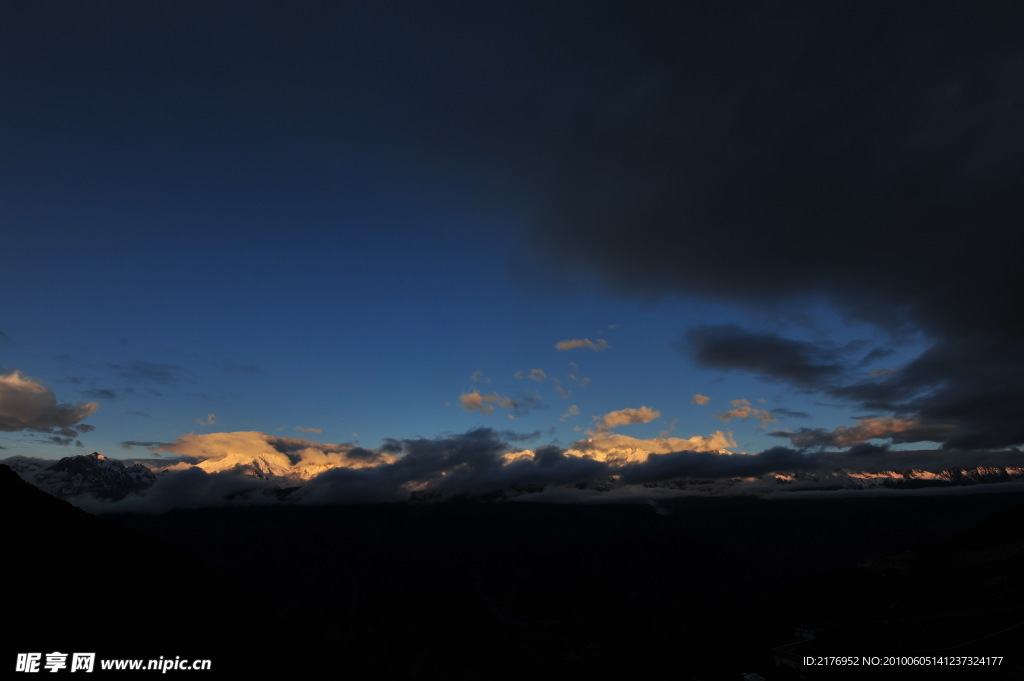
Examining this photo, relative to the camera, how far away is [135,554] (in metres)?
132

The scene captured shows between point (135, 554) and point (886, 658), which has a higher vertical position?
point (135, 554)

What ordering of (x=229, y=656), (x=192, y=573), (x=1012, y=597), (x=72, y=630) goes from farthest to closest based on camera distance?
(x=192, y=573), (x=1012, y=597), (x=229, y=656), (x=72, y=630)

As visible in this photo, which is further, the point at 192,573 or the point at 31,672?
the point at 192,573

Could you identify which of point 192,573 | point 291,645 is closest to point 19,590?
point 192,573

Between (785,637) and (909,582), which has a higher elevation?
(909,582)

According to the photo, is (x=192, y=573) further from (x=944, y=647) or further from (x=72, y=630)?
(x=944, y=647)

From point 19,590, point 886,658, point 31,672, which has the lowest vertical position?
point 886,658

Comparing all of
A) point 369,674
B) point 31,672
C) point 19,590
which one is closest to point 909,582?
point 369,674

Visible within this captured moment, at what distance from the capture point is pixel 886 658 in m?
112

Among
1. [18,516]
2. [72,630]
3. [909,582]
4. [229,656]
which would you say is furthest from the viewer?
[909,582]

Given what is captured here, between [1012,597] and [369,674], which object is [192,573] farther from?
[1012,597]

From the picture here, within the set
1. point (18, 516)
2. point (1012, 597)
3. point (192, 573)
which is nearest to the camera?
point (18, 516)

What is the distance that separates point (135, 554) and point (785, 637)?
225 m

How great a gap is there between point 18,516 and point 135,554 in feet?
97.2
